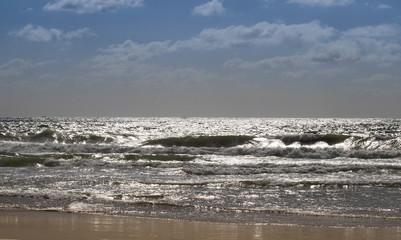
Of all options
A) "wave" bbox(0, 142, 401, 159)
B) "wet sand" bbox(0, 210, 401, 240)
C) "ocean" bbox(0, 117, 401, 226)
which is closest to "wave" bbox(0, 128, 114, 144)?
"wave" bbox(0, 142, 401, 159)

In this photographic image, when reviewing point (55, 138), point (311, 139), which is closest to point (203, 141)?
point (311, 139)

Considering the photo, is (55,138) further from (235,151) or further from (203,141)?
(235,151)

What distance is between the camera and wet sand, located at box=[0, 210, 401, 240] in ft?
23.3

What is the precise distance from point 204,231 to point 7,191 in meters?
6.63

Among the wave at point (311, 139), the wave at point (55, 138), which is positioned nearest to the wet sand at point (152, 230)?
the wave at point (311, 139)

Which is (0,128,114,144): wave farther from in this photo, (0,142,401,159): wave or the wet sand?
the wet sand

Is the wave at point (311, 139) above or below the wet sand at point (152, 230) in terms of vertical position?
above

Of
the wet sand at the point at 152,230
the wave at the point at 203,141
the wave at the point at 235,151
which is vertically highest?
the wave at the point at 203,141

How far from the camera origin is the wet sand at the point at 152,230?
7102 millimetres

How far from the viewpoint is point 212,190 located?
12266mm

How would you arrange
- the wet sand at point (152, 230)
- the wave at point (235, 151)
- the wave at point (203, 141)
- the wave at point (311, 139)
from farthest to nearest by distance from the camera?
the wave at point (203, 141), the wave at point (311, 139), the wave at point (235, 151), the wet sand at point (152, 230)

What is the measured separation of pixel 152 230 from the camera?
298 inches

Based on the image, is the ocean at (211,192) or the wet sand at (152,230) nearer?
the wet sand at (152,230)

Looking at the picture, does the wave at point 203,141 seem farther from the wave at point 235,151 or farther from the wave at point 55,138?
the wave at point 235,151
